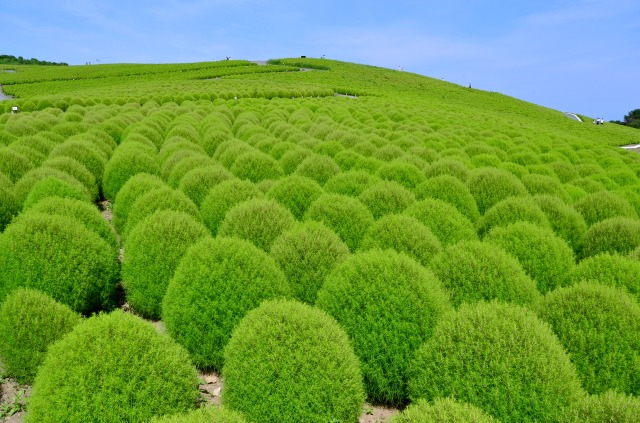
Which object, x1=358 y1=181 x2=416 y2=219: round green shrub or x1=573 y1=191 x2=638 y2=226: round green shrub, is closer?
x1=358 y1=181 x2=416 y2=219: round green shrub

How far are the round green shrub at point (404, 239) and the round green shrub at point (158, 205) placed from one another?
3473mm

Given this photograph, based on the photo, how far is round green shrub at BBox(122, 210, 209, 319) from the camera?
22.1ft

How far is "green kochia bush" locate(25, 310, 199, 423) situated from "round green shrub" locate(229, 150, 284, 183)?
24.2ft

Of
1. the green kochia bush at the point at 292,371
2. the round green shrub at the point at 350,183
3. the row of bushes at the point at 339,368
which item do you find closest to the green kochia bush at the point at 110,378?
the row of bushes at the point at 339,368

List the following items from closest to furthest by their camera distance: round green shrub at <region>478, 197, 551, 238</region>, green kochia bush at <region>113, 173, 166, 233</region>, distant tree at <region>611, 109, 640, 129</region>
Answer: round green shrub at <region>478, 197, 551, 238</region> < green kochia bush at <region>113, 173, 166, 233</region> < distant tree at <region>611, 109, 640, 129</region>

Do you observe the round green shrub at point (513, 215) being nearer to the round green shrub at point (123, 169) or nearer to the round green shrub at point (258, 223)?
the round green shrub at point (258, 223)

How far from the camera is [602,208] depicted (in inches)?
395

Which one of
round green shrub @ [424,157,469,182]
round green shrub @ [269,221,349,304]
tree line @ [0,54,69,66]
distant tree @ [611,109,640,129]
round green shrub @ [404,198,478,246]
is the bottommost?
round green shrub @ [269,221,349,304]

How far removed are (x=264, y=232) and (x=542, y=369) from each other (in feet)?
14.5

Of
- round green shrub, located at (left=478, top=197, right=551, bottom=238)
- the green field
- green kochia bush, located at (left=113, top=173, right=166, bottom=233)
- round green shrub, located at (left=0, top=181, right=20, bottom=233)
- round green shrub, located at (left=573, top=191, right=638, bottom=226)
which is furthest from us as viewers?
round green shrub, located at (left=573, top=191, right=638, bottom=226)

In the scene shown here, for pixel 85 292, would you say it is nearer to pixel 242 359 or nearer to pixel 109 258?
pixel 109 258

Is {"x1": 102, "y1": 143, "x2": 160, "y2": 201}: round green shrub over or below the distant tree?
below

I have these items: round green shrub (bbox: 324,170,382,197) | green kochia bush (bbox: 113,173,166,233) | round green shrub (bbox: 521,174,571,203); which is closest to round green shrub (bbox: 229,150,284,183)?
round green shrub (bbox: 324,170,382,197)

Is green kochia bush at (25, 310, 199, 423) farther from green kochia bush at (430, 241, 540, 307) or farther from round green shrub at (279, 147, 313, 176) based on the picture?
round green shrub at (279, 147, 313, 176)
